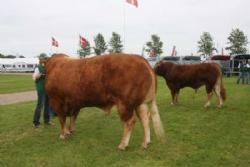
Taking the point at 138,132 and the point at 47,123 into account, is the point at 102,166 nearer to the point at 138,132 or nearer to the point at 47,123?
the point at 138,132

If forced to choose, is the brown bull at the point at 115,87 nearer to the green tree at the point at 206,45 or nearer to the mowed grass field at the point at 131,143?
the mowed grass field at the point at 131,143

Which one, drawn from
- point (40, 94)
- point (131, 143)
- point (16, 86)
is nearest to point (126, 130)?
point (131, 143)

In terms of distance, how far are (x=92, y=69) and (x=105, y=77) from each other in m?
0.44

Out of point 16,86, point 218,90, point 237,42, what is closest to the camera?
point 218,90

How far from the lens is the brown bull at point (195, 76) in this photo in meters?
14.1

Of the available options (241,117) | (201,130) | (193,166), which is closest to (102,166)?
(193,166)

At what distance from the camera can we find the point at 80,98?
29.2ft

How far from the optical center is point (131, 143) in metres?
8.66

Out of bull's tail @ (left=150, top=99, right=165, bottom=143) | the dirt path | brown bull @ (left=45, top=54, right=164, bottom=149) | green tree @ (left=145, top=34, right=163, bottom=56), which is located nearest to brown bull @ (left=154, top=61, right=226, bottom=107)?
bull's tail @ (left=150, top=99, right=165, bottom=143)

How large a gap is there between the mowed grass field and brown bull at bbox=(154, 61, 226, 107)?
1327mm

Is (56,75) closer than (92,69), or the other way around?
(92,69)

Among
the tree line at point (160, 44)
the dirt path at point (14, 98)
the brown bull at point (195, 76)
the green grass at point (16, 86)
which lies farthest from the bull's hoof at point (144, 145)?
the tree line at point (160, 44)

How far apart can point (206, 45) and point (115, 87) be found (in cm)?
5900

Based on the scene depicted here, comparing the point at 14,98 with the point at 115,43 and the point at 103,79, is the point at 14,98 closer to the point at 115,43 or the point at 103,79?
the point at 103,79
